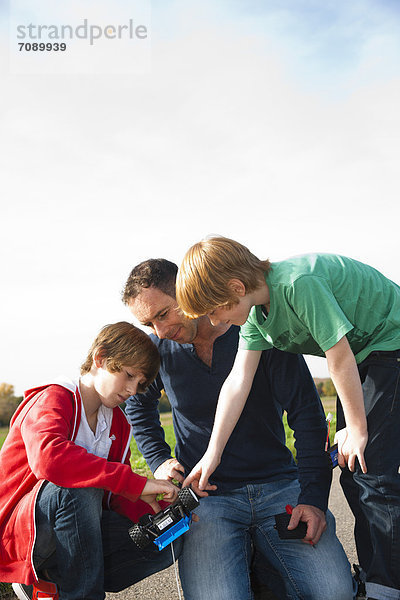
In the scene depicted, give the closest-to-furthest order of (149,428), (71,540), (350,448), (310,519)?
(71,540), (350,448), (310,519), (149,428)

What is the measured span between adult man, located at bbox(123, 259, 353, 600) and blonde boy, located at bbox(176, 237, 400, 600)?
18 centimetres

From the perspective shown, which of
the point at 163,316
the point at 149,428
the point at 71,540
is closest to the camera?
the point at 71,540

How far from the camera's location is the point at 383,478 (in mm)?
2613

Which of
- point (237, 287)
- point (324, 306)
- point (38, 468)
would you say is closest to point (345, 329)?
point (324, 306)

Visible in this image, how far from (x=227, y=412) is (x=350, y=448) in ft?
2.05

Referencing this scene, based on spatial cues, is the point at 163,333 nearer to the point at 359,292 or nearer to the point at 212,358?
the point at 212,358

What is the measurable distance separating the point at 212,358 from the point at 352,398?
897mm

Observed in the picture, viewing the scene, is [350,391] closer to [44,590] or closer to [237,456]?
[237,456]

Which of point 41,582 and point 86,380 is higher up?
point 86,380

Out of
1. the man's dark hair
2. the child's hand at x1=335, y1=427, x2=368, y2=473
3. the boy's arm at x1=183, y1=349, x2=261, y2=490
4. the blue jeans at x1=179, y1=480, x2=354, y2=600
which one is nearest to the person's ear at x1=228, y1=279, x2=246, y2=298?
the boy's arm at x1=183, y1=349, x2=261, y2=490

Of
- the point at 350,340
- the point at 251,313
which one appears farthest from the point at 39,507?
the point at 350,340

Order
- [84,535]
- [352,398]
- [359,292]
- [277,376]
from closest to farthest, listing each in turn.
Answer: [84,535] < [352,398] < [359,292] < [277,376]

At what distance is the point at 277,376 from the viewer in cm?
313

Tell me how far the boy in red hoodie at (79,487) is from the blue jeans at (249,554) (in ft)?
0.55
